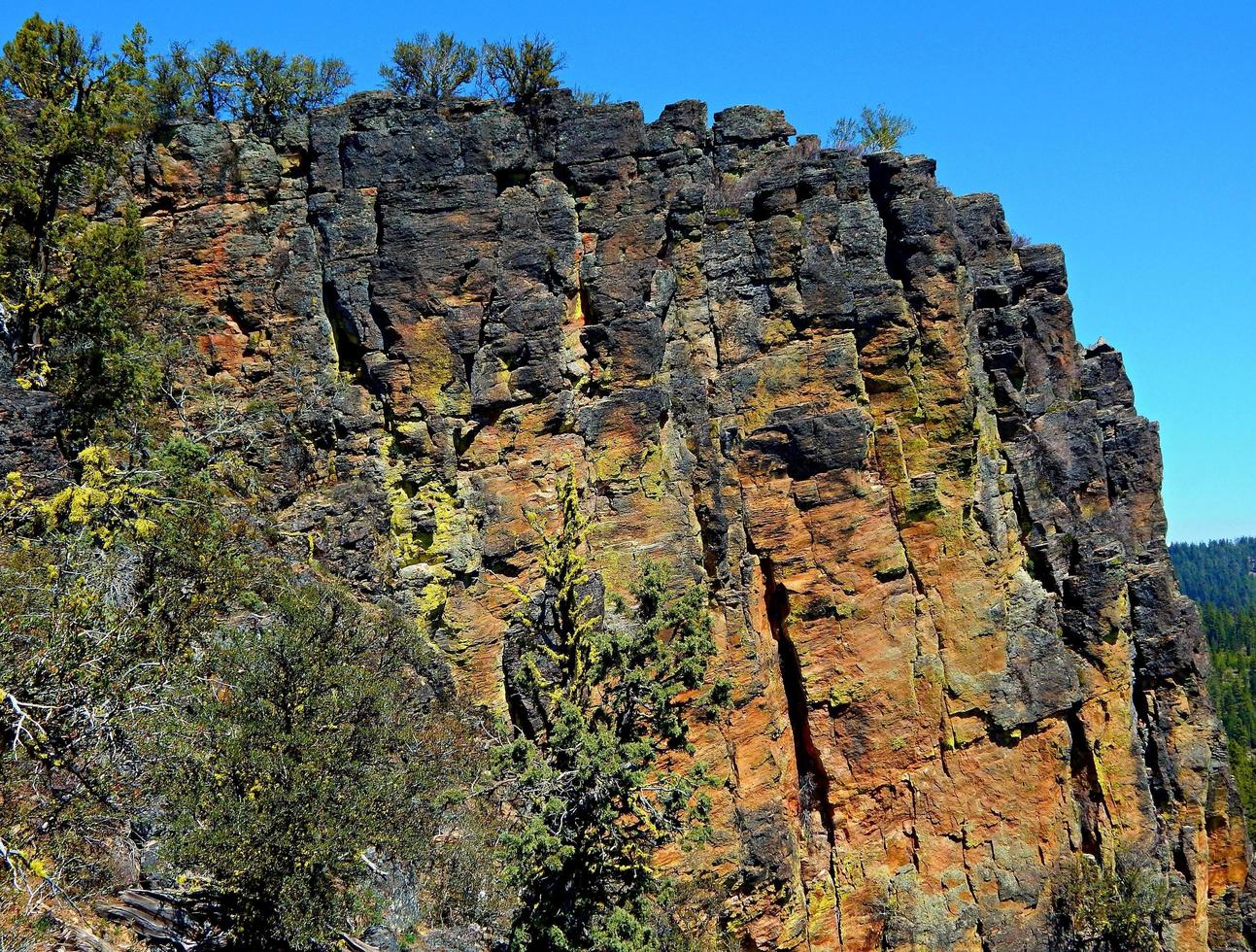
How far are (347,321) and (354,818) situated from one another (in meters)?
13.1

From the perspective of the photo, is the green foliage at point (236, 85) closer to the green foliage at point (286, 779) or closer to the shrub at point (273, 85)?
the shrub at point (273, 85)

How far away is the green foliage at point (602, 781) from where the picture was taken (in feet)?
55.5

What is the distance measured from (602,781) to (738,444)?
9893 millimetres

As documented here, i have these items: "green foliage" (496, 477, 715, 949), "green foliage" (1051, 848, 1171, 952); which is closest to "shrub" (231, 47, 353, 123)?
"green foliage" (496, 477, 715, 949)

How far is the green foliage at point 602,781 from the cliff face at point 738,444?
8.77 ft

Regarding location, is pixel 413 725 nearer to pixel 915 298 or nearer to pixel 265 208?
pixel 265 208

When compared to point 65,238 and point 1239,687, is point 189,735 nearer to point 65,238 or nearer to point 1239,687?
point 65,238

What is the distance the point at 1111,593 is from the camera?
26.8 meters

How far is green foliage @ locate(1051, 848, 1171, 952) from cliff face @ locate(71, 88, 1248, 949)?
583mm

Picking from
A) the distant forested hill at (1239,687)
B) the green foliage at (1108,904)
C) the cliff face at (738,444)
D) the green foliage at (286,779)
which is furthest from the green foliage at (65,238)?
the distant forested hill at (1239,687)

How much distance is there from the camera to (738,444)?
24406mm

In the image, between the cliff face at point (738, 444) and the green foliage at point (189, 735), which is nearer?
the green foliage at point (189, 735)

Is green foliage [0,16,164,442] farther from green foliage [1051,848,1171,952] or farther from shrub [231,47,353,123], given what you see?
green foliage [1051,848,1171,952]

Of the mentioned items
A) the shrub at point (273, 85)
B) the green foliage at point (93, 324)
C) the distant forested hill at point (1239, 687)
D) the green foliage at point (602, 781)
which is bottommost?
the distant forested hill at point (1239, 687)
